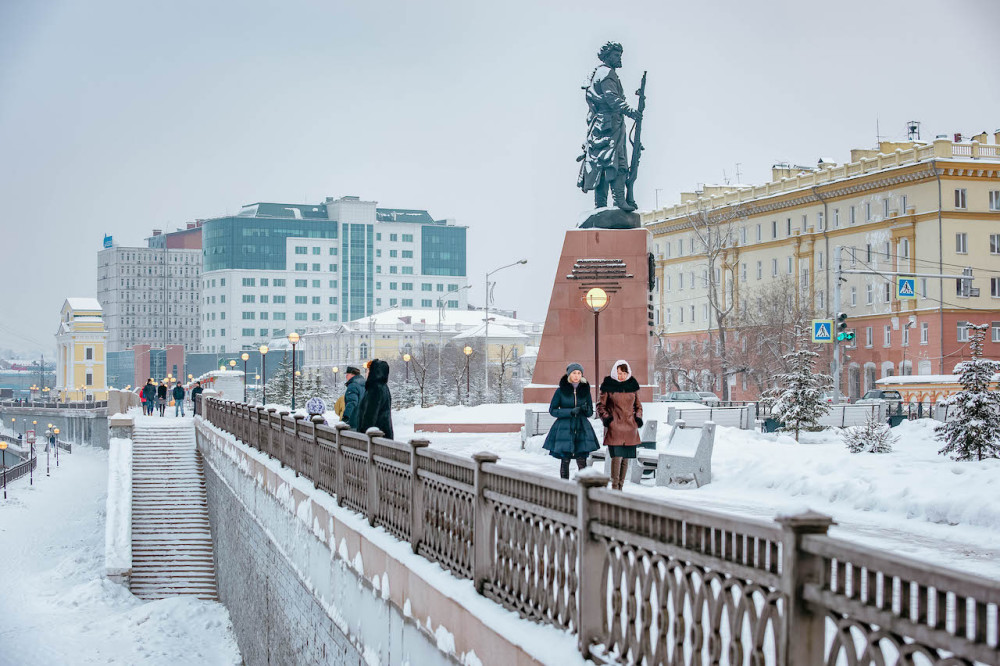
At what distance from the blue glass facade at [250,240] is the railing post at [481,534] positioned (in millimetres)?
182285

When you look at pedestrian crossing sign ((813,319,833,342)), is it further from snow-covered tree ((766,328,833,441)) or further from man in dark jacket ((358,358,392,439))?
man in dark jacket ((358,358,392,439))

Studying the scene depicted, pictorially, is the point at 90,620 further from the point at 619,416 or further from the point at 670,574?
the point at 670,574

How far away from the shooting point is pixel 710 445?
18.4 metres

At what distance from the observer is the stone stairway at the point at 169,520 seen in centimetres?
2777

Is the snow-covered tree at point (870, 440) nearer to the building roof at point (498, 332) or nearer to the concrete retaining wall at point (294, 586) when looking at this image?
the concrete retaining wall at point (294, 586)

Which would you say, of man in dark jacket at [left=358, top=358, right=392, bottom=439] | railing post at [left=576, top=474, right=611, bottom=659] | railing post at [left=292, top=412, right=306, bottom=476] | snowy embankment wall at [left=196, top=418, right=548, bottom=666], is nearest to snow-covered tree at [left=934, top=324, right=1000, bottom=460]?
man in dark jacket at [left=358, top=358, right=392, bottom=439]

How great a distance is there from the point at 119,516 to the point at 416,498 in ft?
74.5

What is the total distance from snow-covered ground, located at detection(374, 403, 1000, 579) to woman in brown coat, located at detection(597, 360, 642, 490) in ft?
4.67

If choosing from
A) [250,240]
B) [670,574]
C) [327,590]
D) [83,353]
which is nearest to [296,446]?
[327,590]

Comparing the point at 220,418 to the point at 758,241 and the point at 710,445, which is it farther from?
the point at 758,241

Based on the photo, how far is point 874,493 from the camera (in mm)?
15453

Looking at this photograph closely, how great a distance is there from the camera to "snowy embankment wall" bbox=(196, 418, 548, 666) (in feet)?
25.2

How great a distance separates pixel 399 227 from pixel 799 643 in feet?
637

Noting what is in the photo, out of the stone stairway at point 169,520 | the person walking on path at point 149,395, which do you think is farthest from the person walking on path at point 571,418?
the person walking on path at point 149,395
